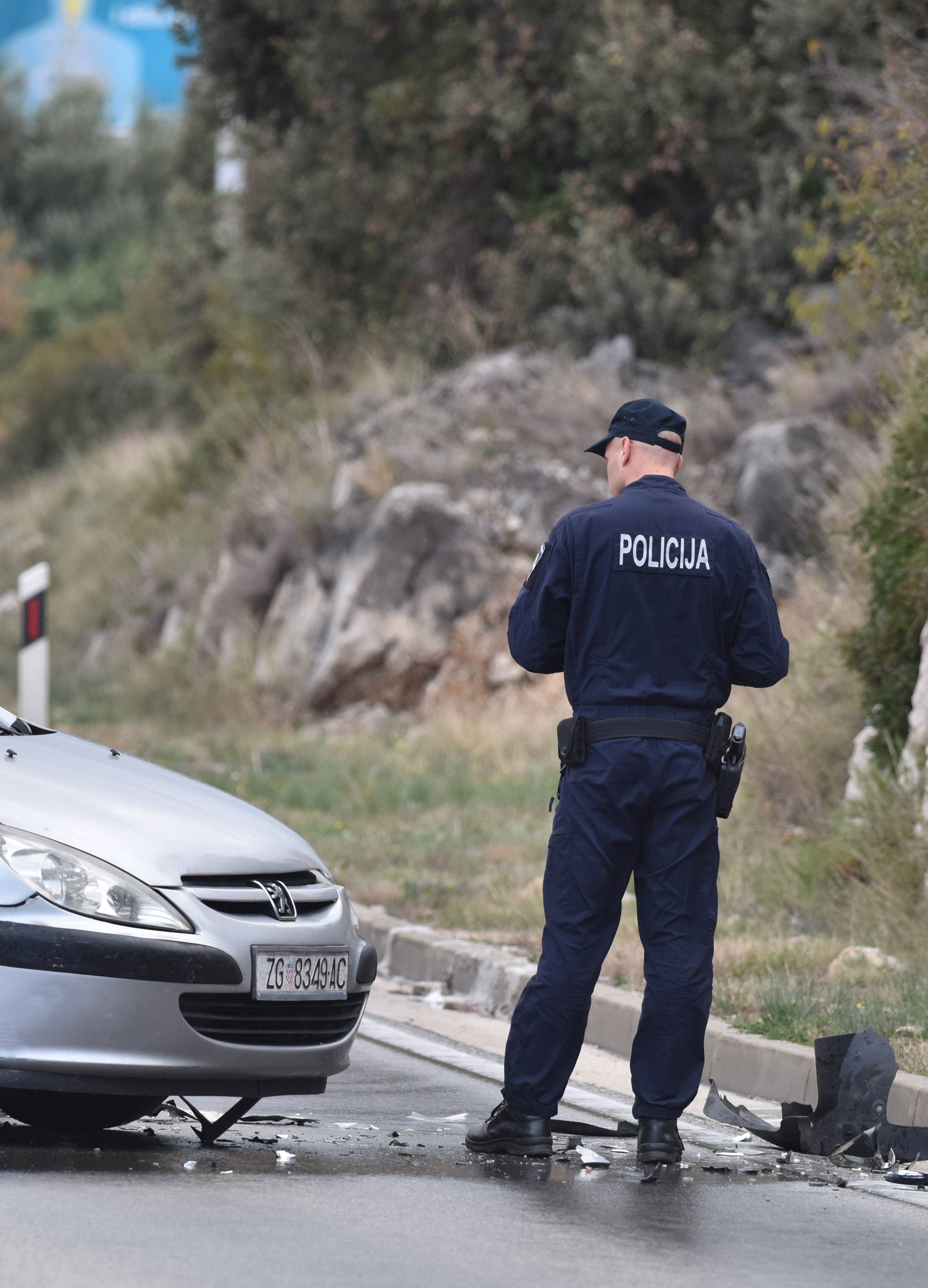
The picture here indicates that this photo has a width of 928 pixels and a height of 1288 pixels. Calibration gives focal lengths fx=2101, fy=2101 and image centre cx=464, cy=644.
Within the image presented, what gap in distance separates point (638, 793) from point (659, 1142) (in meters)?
0.91

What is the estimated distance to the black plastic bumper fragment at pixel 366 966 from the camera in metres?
5.42

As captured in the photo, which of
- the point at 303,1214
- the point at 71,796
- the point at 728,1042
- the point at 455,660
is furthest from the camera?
the point at 455,660

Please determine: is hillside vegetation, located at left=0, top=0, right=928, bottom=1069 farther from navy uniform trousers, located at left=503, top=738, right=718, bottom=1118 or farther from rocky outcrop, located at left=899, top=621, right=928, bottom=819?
navy uniform trousers, located at left=503, top=738, right=718, bottom=1118

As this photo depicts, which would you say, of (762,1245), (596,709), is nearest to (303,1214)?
(762,1245)

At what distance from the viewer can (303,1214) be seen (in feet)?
15.3

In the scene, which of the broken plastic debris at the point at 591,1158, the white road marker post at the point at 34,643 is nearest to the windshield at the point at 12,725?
the broken plastic debris at the point at 591,1158

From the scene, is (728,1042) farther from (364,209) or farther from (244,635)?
(364,209)

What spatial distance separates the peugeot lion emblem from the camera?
5152 mm

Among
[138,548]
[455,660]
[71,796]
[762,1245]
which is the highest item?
[138,548]

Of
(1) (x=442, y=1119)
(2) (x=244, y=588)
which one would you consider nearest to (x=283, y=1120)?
(1) (x=442, y=1119)

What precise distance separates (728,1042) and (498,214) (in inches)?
601

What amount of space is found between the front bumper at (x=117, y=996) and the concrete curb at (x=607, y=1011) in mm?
2050

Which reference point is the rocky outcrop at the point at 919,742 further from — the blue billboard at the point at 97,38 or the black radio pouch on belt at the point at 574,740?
the blue billboard at the point at 97,38

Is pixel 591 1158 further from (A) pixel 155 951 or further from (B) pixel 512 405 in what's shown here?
(B) pixel 512 405
